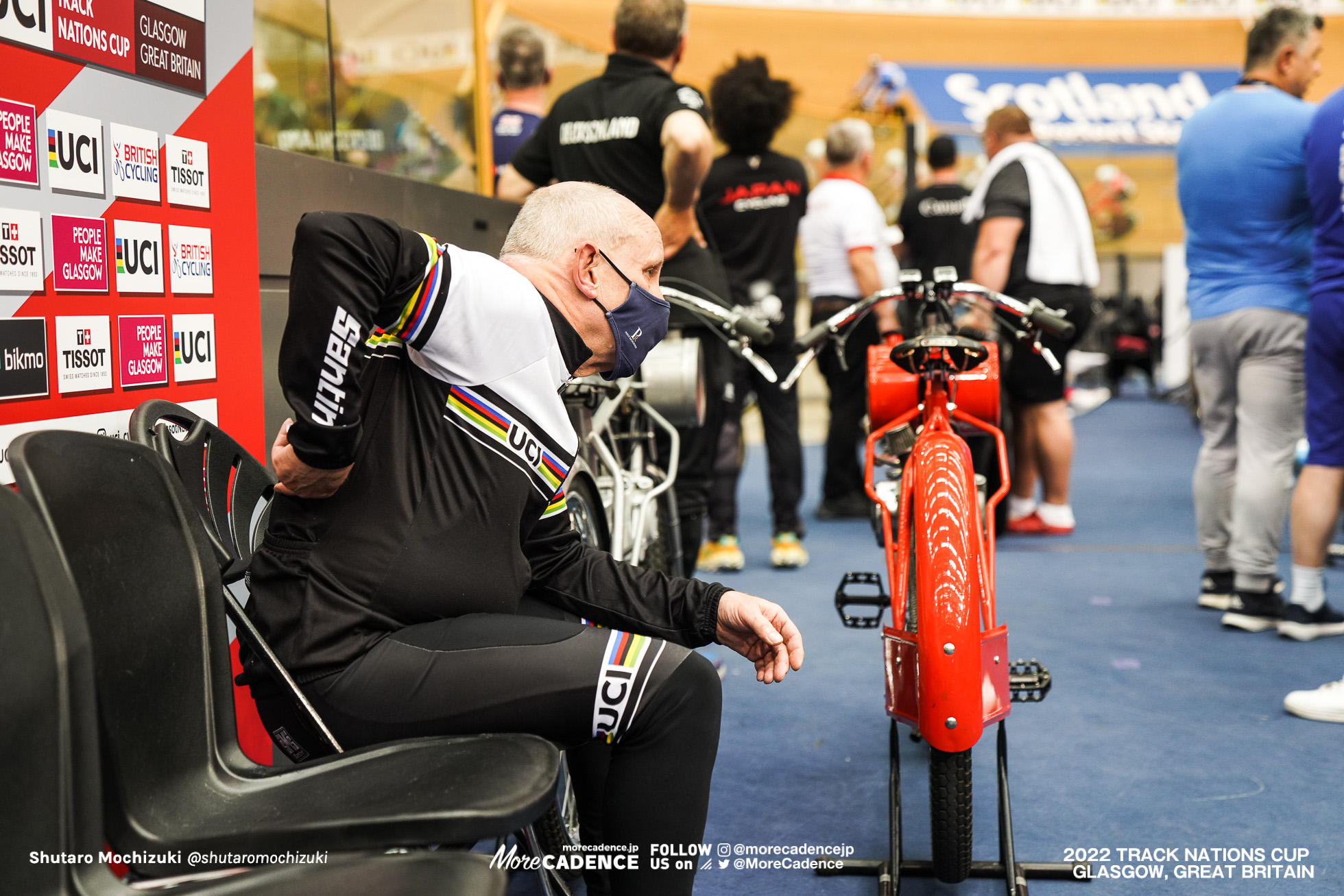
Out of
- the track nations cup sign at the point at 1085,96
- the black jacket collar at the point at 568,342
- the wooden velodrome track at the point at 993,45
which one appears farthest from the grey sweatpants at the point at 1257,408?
the wooden velodrome track at the point at 993,45

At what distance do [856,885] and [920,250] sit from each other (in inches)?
171

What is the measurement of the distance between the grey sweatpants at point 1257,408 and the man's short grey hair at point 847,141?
206cm

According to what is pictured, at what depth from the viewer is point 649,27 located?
3260mm

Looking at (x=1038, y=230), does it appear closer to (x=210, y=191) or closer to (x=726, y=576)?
(x=726, y=576)

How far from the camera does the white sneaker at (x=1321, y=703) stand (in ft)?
8.74

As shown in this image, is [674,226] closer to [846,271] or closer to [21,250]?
[21,250]

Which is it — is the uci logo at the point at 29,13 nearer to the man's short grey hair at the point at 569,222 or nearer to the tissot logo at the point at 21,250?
the tissot logo at the point at 21,250

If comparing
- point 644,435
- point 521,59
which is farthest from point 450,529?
point 521,59

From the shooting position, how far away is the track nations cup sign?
1330cm

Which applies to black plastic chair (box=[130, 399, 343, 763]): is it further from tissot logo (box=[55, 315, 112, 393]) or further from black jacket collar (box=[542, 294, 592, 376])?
black jacket collar (box=[542, 294, 592, 376])

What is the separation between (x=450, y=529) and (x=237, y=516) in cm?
37

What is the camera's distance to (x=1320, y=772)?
2381mm

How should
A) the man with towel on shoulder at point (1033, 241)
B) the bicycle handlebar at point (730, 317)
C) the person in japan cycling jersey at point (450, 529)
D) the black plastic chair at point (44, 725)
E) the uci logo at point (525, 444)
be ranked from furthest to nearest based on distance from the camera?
the man with towel on shoulder at point (1033, 241)
the bicycle handlebar at point (730, 317)
the uci logo at point (525, 444)
the person in japan cycling jersey at point (450, 529)
the black plastic chair at point (44, 725)

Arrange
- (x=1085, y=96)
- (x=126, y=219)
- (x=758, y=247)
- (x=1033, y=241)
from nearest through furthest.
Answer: (x=126, y=219) → (x=758, y=247) → (x=1033, y=241) → (x=1085, y=96)
